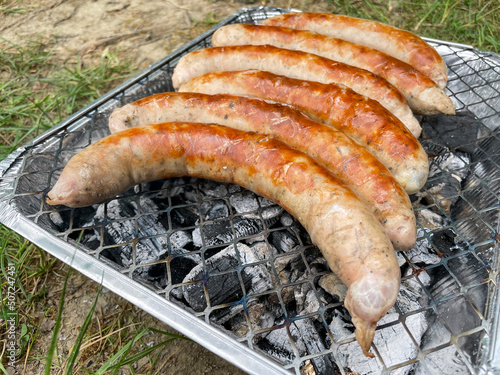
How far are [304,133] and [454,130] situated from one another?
1.47 metres

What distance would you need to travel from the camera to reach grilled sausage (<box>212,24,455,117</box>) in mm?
2715

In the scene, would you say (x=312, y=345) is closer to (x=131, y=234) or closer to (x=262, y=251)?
(x=262, y=251)

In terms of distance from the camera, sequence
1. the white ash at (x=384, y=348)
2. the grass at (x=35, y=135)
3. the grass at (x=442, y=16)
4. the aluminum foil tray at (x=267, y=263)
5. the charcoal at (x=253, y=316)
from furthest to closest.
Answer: the grass at (x=442, y=16), the grass at (x=35, y=135), the charcoal at (x=253, y=316), the white ash at (x=384, y=348), the aluminum foil tray at (x=267, y=263)

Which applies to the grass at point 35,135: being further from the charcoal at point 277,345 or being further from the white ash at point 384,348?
the white ash at point 384,348

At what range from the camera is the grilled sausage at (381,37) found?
9.70 feet

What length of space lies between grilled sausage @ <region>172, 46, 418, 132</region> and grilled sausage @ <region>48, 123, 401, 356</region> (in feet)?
2.77

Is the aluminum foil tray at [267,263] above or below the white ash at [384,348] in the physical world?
above

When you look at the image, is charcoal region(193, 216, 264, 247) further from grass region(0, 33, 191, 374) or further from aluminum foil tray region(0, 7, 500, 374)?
grass region(0, 33, 191, 374)

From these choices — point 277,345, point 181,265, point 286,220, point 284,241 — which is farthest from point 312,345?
point 181,265

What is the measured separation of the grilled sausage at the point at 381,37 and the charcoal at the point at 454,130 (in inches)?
14.8

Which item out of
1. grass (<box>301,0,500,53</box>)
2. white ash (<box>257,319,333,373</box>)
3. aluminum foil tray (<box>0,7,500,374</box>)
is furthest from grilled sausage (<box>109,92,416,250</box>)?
grass (<box>301,0,500,53</box>)

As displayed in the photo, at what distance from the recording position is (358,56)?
2.94 meters

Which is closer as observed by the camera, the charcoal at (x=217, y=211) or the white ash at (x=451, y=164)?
the charcoal at (x=217, y=211)

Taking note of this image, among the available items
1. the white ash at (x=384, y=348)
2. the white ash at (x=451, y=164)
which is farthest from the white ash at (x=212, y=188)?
the white ash at (x=451, y=164)
